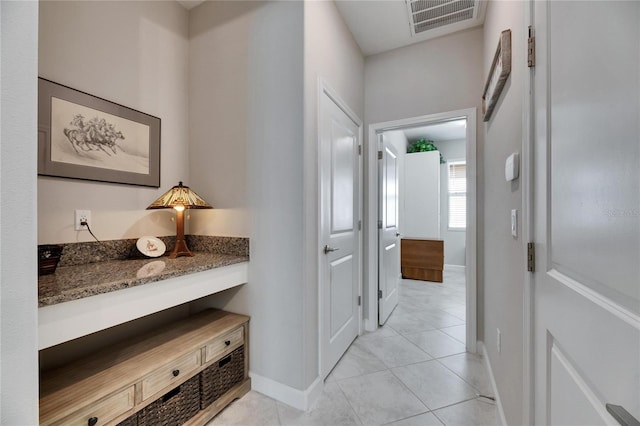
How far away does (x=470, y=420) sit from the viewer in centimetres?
149

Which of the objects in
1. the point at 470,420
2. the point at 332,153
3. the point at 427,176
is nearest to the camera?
the point at 470,420

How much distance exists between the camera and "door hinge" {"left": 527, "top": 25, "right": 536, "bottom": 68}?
91cm

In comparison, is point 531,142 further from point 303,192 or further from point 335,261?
point 335,261

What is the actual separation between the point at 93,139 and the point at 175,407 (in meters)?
1.57

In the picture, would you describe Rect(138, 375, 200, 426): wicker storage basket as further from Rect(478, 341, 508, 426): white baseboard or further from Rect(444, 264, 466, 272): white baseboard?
Rect(444, 264, 466, 272): white baseboard

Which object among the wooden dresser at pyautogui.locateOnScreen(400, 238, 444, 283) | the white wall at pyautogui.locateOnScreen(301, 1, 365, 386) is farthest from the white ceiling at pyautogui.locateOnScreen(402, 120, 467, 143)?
the white wall at pyautogui.locateOnScreen(301, 1, 365, 386)

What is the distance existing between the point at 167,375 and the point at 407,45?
3.14 metres

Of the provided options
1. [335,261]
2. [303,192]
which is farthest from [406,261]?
[303,192]

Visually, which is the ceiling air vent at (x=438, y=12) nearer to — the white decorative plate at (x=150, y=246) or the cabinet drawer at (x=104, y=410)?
the white decorative plate at (x=150, y=246)

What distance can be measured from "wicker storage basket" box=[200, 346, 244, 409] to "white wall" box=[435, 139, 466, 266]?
516 centimetres

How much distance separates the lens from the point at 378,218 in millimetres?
2662

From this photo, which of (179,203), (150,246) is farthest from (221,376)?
(179,203)

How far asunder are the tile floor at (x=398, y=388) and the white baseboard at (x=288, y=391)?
0.11 ft
